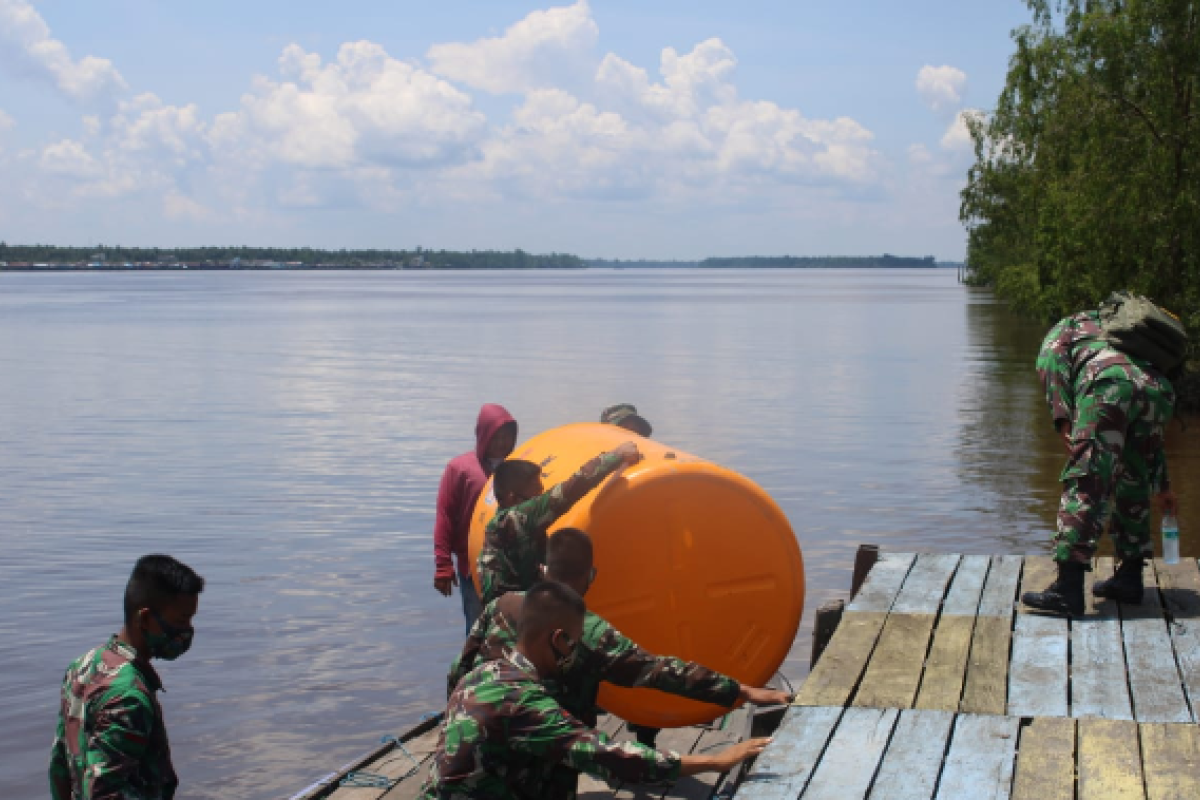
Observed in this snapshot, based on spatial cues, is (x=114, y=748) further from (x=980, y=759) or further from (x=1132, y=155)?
(x=1132, y=155)

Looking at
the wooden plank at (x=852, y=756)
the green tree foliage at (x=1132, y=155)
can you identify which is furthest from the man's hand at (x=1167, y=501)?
the green tree foliage at (x=1132, y=155)

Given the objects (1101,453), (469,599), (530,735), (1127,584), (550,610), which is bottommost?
(469,599)

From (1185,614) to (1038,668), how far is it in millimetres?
1354

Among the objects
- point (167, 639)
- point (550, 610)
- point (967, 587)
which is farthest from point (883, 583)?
point (167, 639)

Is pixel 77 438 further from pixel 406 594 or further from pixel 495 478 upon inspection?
pixel 495 478

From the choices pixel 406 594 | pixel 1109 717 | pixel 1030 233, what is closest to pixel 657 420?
pixel 406 594

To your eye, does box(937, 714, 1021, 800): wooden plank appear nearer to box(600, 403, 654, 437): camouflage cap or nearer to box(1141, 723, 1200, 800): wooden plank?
box(1141, 723, 1200, 800): wooden plank

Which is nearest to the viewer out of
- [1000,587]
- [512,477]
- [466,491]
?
[512,477]

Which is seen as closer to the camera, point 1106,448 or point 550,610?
point 550,610

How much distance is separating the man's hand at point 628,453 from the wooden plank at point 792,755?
175 centimetres

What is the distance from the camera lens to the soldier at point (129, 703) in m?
4.09

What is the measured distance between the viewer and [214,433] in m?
26.0

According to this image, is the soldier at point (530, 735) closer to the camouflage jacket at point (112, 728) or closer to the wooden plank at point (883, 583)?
the camouflage jacket at point (112, 728)

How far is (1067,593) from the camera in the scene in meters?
6.81
